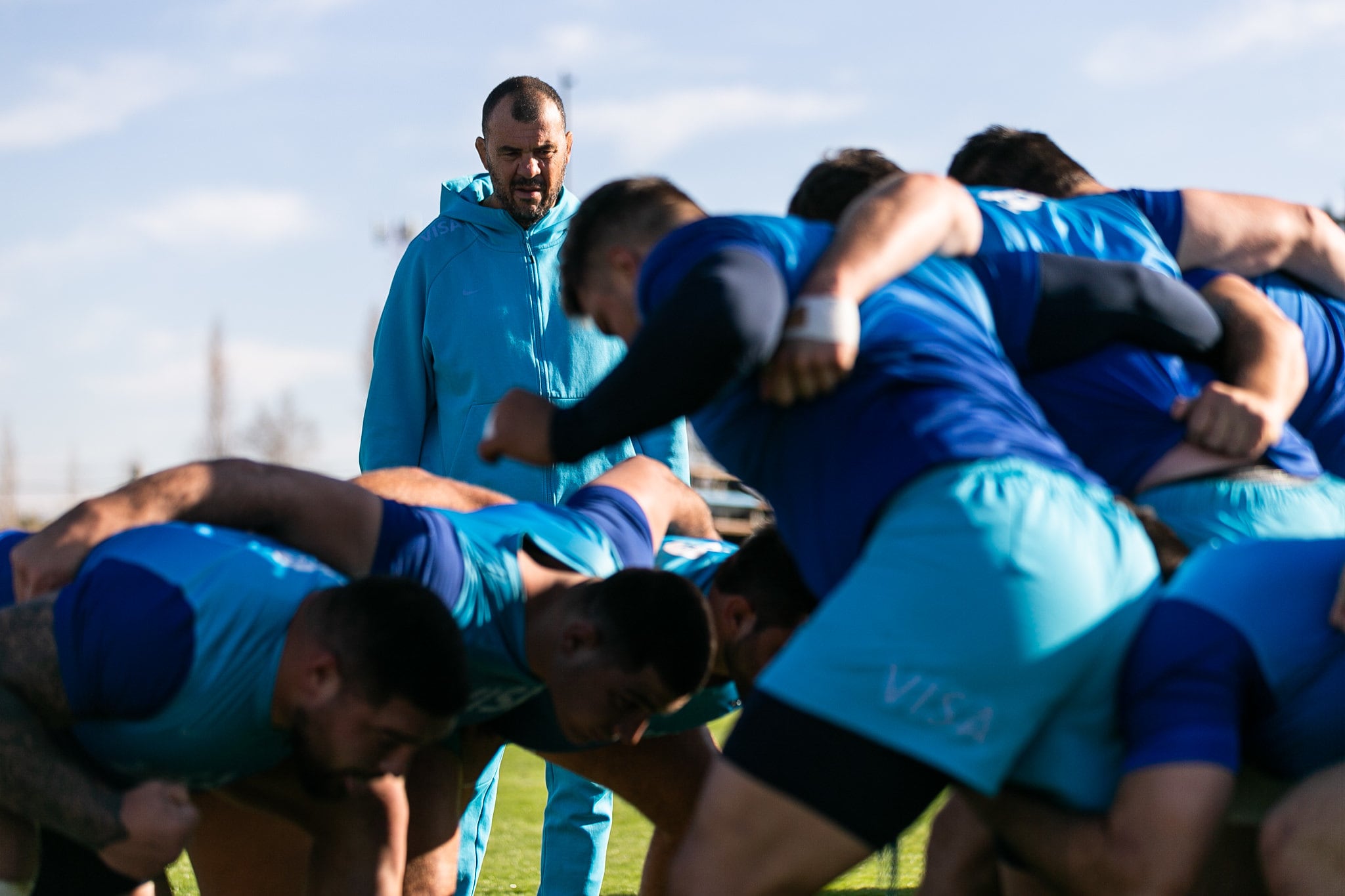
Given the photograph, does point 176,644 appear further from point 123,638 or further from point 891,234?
point 891,234

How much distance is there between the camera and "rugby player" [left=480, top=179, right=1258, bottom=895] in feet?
7.12

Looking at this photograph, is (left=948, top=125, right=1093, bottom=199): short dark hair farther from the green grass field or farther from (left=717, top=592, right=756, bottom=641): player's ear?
the green grass field

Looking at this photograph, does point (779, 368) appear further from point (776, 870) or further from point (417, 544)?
point (417, 544)

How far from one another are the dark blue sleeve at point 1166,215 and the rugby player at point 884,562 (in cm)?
83

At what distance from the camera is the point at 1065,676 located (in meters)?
2.23

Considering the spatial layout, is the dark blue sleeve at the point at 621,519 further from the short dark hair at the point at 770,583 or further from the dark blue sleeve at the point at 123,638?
the dark blue sleeve at the point at 123,638

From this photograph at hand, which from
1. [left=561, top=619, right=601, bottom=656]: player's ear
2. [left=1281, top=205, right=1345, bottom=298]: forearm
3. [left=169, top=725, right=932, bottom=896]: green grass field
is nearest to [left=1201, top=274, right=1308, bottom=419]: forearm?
[left=1281, top=205, right=1345, bottom=298]: forearm

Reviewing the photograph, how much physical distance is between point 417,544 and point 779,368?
1226 millimetres

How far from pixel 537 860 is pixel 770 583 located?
2.85m

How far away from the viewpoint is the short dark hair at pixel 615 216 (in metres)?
2.55

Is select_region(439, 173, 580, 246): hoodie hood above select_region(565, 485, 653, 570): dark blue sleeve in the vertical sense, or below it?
above

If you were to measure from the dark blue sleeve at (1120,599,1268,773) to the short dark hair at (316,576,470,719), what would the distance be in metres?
1.35

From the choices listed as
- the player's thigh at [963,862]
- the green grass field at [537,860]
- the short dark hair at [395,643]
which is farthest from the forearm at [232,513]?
the green grass field at [537,860]

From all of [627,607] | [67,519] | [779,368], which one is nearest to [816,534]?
[779,368]
